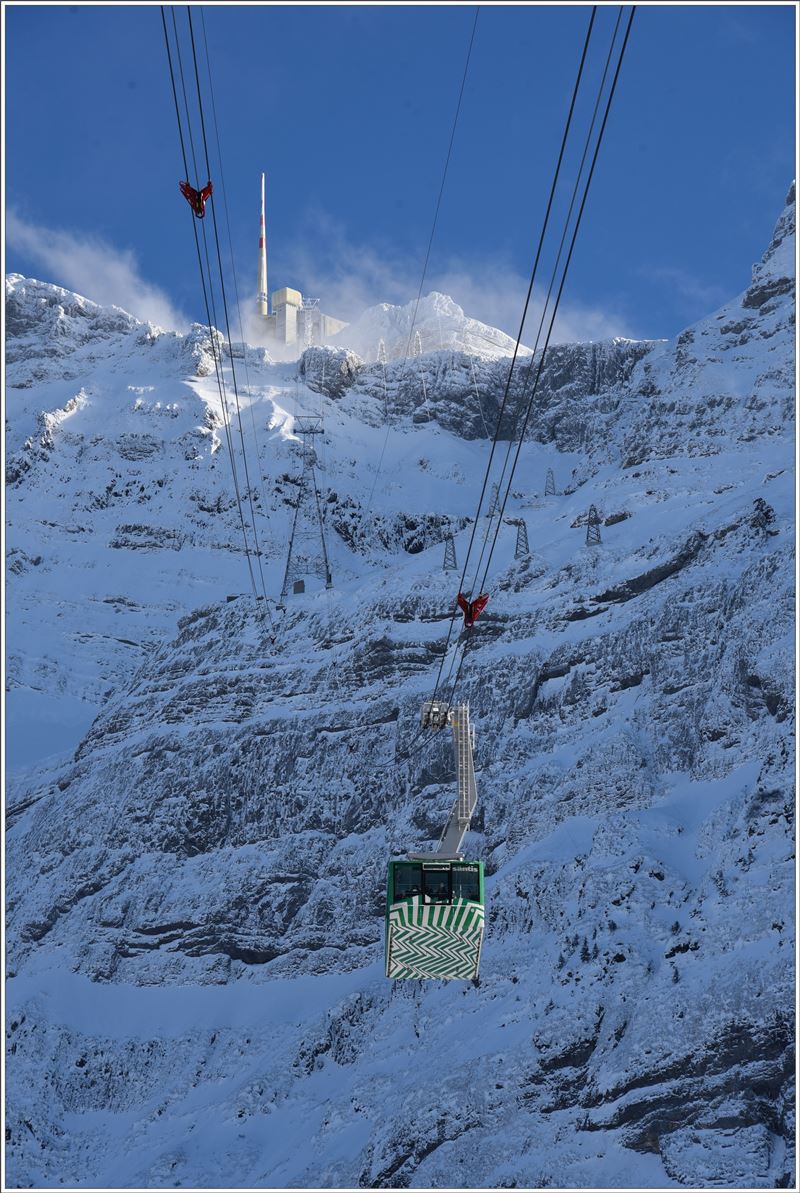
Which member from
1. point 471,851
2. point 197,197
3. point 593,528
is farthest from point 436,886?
point 593,528

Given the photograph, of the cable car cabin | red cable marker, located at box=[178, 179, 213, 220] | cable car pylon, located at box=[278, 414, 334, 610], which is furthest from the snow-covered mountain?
red cable marker, located at box=[178, 179, 213, 220]

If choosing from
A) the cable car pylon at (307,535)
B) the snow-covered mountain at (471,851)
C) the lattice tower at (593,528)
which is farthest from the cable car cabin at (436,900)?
the cable car pylon at (307,535)

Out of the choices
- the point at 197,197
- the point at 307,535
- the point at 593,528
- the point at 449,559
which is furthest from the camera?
the point at 307,535

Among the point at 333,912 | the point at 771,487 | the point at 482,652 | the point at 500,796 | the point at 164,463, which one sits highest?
the point at 164,463

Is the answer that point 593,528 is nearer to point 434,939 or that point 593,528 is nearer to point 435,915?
point 434,939

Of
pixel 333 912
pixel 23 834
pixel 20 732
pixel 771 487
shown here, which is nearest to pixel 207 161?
pixel 333 912

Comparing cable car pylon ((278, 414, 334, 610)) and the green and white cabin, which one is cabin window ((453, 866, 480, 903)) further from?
cable car pylon ((278, 414, 334, 610))

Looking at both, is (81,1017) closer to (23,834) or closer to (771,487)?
(23,834)
